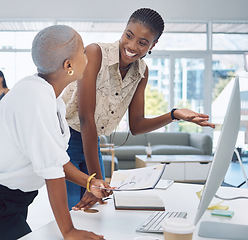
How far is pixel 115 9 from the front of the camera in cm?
861

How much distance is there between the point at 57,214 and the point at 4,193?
22 centimetres

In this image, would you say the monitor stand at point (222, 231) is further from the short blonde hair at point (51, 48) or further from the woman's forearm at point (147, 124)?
the woman's forearm at point (147, 124)

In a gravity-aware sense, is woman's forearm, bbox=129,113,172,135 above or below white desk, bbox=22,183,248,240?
above

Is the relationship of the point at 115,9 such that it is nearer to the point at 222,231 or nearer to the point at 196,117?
the point at 196,117

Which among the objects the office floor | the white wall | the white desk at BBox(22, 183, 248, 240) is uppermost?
the white wall

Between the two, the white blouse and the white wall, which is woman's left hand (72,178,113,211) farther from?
the white wall

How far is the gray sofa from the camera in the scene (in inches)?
273

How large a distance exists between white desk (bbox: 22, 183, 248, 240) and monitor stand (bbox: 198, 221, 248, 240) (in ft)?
0.10

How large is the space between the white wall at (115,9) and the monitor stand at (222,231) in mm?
7836

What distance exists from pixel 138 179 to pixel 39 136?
48 centimetres

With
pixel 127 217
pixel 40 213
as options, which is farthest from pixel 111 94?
pixel 40 213

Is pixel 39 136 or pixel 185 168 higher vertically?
pixel 39 136

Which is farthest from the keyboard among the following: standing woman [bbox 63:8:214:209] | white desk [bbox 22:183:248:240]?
standing woman [bbox 63:8:214:209]

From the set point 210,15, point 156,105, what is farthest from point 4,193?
point 210,15
